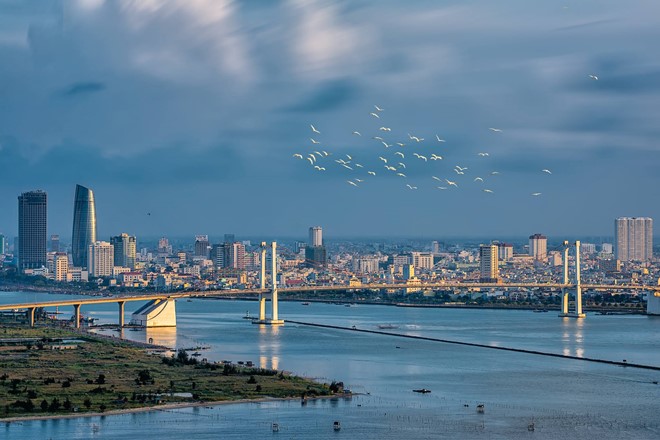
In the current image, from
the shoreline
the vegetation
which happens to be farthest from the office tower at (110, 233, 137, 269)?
the shoreline

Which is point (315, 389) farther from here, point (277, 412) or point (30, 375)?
point (30, 375)

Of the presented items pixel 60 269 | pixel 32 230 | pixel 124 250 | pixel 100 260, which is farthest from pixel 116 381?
pixel 32 230

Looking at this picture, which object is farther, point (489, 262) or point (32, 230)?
point (32, 230)

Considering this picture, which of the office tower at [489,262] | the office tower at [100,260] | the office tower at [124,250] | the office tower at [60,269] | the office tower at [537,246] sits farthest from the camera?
the office tower at [537,246]

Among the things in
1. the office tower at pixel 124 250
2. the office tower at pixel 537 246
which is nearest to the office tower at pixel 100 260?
the office tower at pixel 124 250

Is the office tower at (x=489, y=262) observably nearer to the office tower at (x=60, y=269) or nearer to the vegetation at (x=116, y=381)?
the office tower at (x=60, y=269)

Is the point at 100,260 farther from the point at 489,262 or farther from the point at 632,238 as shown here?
the point at 632,238
